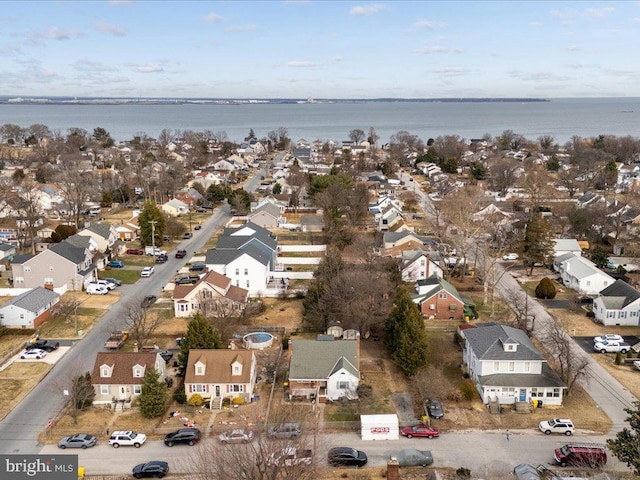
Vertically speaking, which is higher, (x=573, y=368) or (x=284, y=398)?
(x=573, y=368)

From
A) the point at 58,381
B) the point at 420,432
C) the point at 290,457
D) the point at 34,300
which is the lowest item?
the point at 58,381

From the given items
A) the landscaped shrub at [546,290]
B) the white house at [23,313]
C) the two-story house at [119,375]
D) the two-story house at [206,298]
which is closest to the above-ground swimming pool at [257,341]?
the two-story house at [206,298]

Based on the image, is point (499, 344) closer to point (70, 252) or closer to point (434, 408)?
point (434, 408)

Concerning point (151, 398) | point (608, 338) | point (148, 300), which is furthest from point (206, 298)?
A: point (608, 338)

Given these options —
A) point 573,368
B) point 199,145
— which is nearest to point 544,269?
point 573,368

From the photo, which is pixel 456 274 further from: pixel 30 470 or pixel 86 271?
pixel 30 470

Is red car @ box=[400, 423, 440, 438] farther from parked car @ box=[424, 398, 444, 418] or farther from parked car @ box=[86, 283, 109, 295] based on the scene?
parked car @ box=[86, 283, 109, 295]
